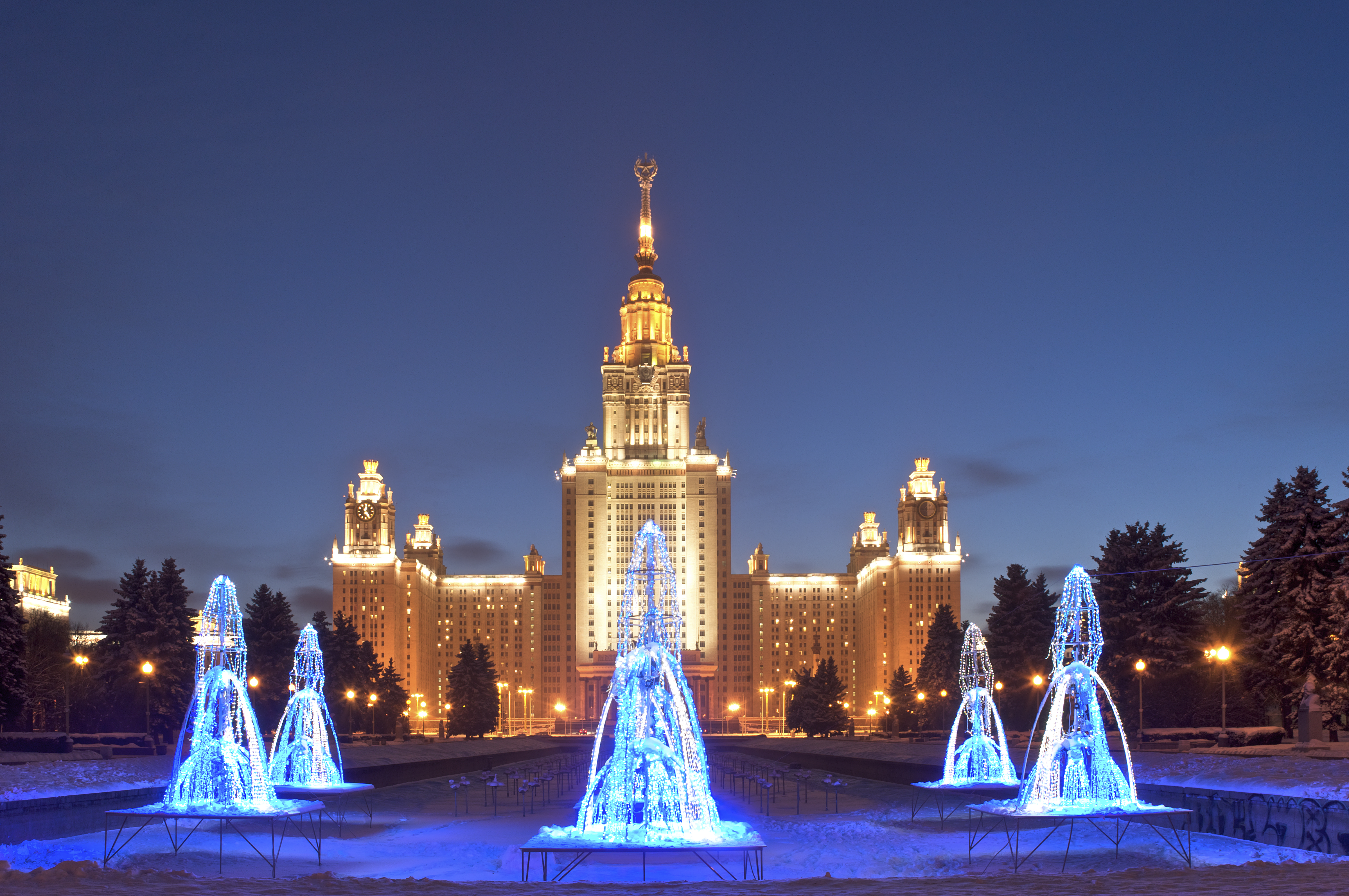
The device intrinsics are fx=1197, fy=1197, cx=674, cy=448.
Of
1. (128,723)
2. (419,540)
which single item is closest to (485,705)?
(128,723)

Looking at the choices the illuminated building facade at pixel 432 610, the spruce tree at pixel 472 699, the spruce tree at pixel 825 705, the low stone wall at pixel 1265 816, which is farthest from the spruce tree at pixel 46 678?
the illuminated building facade at pixel 432 610

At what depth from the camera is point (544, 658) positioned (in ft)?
592

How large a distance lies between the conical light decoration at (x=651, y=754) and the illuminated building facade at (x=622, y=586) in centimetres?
14114

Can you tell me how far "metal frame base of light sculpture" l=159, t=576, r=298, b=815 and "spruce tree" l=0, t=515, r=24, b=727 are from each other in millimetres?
15250

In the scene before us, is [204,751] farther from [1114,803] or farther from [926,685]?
[926,685]

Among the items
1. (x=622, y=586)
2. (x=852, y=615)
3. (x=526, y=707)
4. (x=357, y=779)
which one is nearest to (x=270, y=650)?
(x=357, y=779)

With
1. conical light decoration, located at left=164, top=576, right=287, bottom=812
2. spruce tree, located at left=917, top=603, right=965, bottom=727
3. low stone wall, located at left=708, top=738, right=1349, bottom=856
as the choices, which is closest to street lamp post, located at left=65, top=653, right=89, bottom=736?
conical light decoration, located at left=164, top=576, right=287, bottom=812

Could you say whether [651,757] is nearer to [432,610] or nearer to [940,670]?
[940,670]

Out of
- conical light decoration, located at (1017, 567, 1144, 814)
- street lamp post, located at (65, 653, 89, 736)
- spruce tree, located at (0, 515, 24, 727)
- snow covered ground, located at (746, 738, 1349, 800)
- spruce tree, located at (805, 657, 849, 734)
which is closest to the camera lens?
conical light decoration, located at (1017, 567, 1144, 814)

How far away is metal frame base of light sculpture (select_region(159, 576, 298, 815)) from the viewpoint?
27.7 meters

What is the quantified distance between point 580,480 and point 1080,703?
151 m

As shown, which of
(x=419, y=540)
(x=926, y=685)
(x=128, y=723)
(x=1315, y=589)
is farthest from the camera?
(x=419, y=540)

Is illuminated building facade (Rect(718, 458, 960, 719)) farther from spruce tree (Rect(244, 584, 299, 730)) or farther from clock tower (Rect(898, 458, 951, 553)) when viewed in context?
spruce tree (Rect(244, 584, 299, 730))

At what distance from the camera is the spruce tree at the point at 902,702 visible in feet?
320
